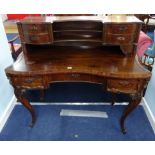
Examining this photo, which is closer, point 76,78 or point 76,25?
point 76,78

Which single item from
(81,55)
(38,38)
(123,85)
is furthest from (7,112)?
(123,85)

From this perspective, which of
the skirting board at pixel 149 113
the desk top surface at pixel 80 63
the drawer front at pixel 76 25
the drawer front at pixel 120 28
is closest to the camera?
the desk top surface at pixel 80 63

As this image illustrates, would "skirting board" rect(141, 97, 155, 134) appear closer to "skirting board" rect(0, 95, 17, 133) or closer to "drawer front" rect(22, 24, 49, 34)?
"drawer front" rect(22, 24, 49, 34)

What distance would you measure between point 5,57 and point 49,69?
784 millimetres

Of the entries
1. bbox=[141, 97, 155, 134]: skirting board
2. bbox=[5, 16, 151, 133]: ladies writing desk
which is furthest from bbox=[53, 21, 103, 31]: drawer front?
bbox=[141, 97, 155, 134]: skirting board

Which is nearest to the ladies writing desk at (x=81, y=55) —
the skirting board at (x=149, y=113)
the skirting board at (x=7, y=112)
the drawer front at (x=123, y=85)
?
the drawer front at (x=123, y=85)

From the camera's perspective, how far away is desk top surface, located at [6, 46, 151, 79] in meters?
1.22

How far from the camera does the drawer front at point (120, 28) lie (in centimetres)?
137

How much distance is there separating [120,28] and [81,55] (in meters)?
0.41

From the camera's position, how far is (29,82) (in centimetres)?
133

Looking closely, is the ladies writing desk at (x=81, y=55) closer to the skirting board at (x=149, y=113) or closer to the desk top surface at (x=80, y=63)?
the desk top surface at (x=80, y=63)

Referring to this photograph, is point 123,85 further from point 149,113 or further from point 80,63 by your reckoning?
point 149,113
